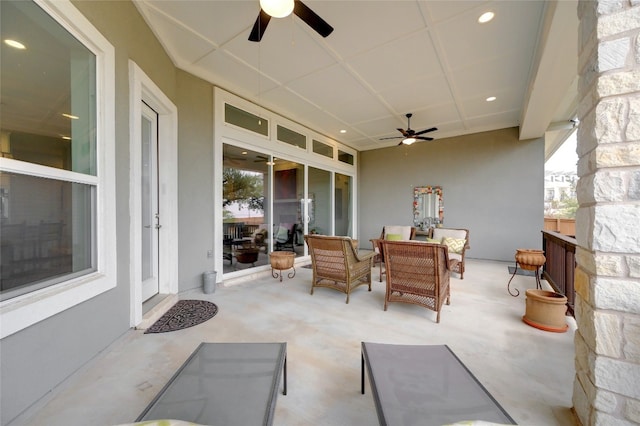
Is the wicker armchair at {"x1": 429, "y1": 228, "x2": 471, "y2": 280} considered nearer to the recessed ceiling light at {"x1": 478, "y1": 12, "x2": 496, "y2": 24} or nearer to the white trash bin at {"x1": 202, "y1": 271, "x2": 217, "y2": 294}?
the recessed ceiling light at {"x1": 478, "y1": 12, "x2": 496, "y2": 24}

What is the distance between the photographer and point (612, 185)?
1.22 meters

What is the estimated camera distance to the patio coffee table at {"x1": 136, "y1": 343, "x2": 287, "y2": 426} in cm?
108

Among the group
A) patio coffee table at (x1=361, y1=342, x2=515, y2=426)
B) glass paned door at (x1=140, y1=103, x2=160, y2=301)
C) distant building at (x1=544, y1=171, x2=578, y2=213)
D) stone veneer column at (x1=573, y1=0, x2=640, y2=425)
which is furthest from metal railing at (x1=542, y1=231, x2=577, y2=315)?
glass paned door at (x1=140, y1=103, x2=160, y2=301)

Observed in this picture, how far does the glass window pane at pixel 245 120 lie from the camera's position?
428cm

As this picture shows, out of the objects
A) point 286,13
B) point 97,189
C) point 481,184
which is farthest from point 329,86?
point 481,184

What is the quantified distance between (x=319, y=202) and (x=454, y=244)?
3.39m

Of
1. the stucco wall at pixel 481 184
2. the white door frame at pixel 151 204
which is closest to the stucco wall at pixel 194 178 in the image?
the white door frame at pixel 151 204

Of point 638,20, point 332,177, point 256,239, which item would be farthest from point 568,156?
point 256,239

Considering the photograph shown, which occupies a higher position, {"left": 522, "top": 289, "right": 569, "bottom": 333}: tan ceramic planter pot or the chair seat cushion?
the chair seat cushion

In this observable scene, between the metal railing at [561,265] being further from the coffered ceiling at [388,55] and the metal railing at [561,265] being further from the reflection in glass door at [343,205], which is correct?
the reflection in glass door at [343,205]

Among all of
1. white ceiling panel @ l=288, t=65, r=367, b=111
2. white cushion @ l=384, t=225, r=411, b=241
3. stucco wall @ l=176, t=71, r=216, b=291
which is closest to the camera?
stucco wall @ l=176, t=71, r=216, b=291

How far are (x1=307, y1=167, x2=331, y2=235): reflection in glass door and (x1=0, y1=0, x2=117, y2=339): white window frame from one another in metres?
4.36

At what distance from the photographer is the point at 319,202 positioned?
6.70 m

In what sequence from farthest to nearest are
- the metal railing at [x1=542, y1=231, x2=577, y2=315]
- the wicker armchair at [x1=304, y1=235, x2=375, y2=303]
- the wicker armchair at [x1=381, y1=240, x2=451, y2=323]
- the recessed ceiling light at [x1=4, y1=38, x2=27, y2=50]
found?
1. the wicker armchair at [x1=304, y1=235, x2=375, y2=303]
2. the metal railing at [x1=542, y1=231, x2=577, y2=315]
3. the wicker armchair at [x1=381, y1=240, x2=451, y2=323]
4. the recessed ceiling light at [x1=4, y1=38, x2=27, y2=50]
